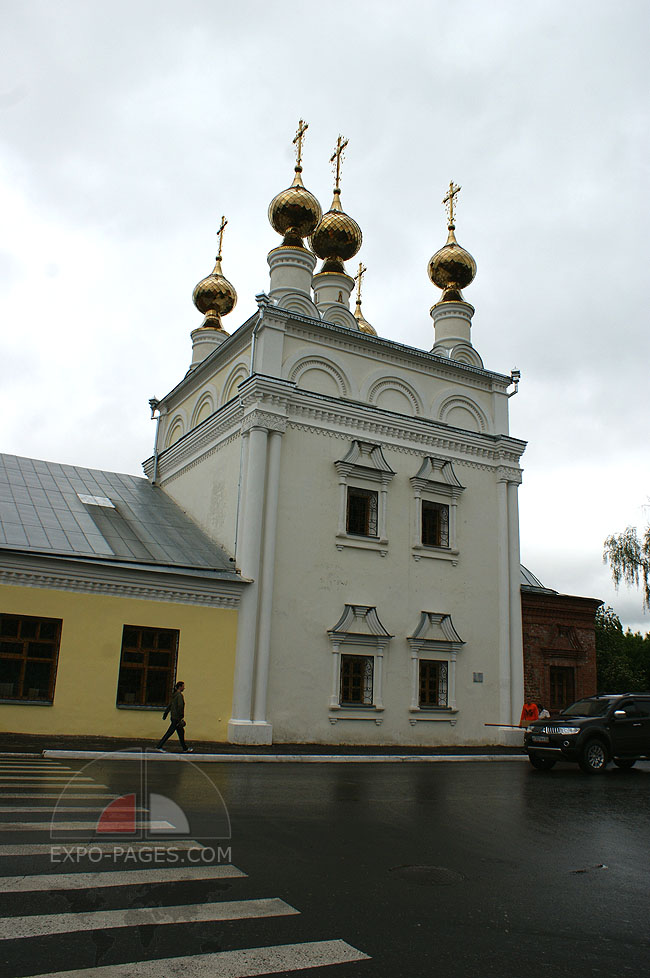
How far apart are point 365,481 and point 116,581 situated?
6.38m

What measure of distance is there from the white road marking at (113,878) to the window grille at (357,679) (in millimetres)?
12380

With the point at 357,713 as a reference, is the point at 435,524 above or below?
above

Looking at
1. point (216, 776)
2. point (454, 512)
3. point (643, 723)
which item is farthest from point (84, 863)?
point (454, 512)

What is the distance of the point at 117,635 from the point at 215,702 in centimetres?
240

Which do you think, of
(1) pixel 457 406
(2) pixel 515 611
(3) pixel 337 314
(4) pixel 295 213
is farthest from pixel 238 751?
(4) pixel 295 213

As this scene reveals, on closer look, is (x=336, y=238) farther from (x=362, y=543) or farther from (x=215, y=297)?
(x=362, y=543)

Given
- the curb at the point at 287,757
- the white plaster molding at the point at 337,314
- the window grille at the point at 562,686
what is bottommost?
the curb at the point at 287,757

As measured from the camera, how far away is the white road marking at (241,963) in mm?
3346

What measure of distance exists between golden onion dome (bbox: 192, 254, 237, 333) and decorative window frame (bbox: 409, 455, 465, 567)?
9.38 metres

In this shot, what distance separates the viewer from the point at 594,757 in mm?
13938

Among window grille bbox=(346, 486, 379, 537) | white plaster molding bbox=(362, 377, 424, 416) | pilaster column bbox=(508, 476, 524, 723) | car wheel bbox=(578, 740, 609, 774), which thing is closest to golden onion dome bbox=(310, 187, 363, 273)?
white plaster molding bbox=(362, 377, 424, 416)

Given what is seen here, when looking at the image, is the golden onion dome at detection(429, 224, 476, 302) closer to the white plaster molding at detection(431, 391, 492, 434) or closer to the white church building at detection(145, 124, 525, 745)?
the white church building at detection(145, 124, 525, 745)

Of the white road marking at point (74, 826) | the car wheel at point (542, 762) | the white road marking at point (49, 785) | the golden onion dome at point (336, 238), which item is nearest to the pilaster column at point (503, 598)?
the car wheel at point (542, 762)

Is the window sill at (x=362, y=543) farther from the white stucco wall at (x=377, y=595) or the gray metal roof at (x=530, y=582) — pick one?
the gray metal roof at (x=530, y=582)
